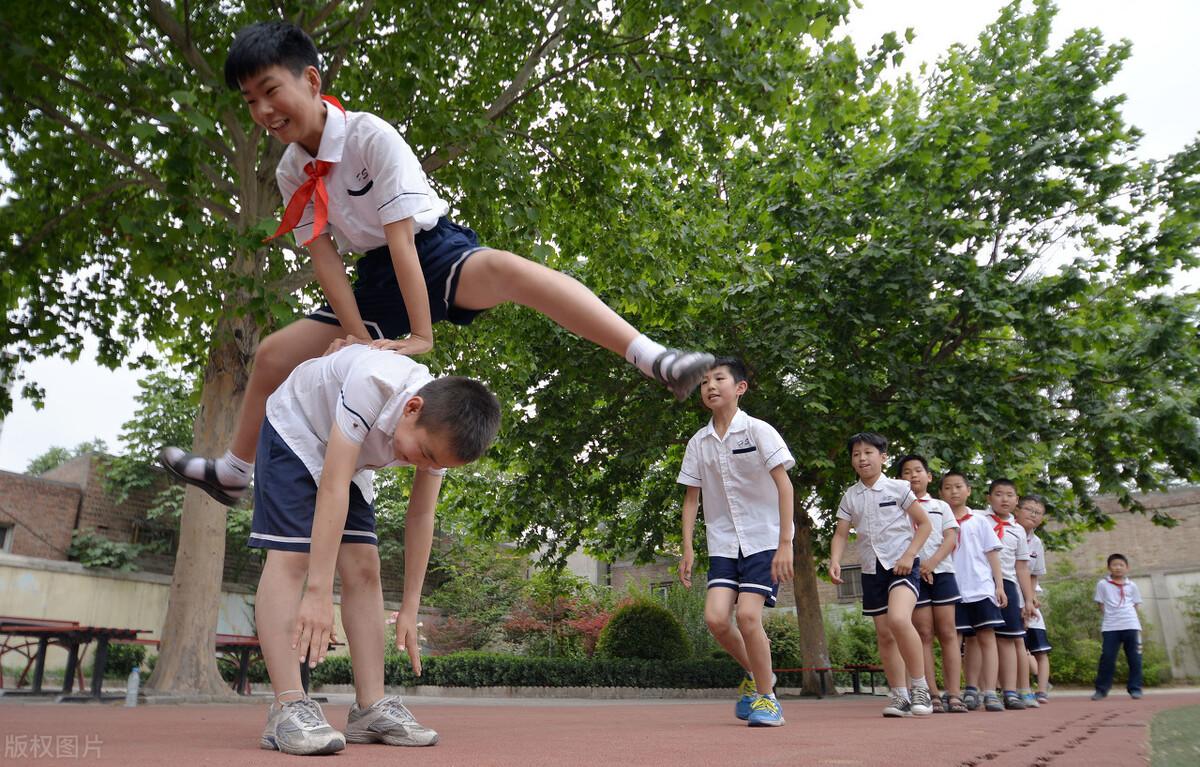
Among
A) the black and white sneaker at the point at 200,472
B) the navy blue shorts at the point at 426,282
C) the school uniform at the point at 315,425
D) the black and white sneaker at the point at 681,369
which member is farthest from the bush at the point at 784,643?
the school uniform at the point at 315,425

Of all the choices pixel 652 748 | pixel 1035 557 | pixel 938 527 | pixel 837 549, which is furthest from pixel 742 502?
pixel 1035 557

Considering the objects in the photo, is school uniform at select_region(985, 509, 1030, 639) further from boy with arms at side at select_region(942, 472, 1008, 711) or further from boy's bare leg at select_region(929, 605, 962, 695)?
boy's bare leg at select_region(929, 605, 962, 695)

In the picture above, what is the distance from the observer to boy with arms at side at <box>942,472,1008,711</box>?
24.5 ft

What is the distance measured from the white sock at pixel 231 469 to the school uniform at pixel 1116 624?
10867 millimetres

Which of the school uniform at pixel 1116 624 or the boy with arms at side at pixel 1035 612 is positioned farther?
the school uniform at pixel 1116 624

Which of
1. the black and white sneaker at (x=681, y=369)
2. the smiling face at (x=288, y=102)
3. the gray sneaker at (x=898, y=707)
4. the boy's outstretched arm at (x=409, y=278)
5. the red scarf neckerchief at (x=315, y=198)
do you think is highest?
the smiling face at (x=288, y=102)

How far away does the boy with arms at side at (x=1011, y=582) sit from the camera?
805cm

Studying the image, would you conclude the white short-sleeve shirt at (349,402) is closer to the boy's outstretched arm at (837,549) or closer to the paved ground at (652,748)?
the paved ground at (652,748)

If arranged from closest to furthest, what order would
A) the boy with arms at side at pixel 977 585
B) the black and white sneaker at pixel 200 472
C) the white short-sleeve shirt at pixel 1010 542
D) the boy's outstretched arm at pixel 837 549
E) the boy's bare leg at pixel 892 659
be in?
the black and white sneaker at pixel 200 472 → the boy's bare leg at pixel 892 659 → the boy's outstretched arm at pixel 837 549 → the boy with arms at side at pixel 977 585 → the white short-sleeve shirt at pixel 1010 542

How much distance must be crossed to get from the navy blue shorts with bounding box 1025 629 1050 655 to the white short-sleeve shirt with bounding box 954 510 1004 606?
2.64 meters

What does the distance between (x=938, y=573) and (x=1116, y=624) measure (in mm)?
5997

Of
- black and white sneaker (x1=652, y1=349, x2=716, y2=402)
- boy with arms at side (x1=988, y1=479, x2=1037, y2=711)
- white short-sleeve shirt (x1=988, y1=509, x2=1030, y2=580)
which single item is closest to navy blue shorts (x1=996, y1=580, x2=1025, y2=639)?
boy with arms at side (x1=988, y1=479, x2=1037, y2=711)

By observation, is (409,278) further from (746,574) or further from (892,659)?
(892,659)

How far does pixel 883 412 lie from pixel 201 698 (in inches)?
360
